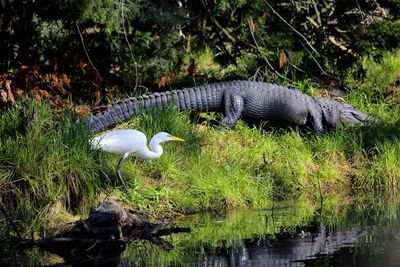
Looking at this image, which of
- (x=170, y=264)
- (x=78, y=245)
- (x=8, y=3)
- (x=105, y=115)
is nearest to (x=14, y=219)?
(x=78, y=245)

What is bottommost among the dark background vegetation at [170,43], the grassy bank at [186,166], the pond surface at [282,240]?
the pond surface at [282,240]

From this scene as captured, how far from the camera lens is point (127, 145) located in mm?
9273

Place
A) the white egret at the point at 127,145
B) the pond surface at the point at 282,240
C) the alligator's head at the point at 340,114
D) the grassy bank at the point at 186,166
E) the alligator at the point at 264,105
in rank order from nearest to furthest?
the pond surface at the point at 282,240 < the grassy bank at the point at 186,166 < the white egret at the point at 127,145 < the alligator at the point at 264,105 < the alligator's head at the point at 340,114

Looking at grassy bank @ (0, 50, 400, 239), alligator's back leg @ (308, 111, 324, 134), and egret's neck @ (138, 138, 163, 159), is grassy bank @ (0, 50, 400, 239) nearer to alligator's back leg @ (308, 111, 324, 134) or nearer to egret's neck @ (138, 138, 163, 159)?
alligator's back leg @ (308, 111, 324, 134)

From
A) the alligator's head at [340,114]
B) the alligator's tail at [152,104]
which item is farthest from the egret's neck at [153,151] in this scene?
the alligator's head at [340,114]

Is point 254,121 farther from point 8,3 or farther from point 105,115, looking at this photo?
point 8,3

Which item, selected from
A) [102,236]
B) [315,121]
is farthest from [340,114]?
[102,236]

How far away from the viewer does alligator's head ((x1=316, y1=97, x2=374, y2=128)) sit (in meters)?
12.5

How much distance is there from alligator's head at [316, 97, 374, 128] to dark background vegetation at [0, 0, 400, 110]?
399 mm

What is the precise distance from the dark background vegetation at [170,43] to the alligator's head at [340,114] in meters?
0.40

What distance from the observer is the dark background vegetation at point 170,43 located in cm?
1144

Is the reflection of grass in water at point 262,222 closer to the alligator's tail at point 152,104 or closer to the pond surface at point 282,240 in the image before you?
the pond surface at point 282,240

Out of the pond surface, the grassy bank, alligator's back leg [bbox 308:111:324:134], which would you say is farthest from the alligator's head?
the pond surface

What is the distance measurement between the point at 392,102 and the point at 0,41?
538 centimetres
